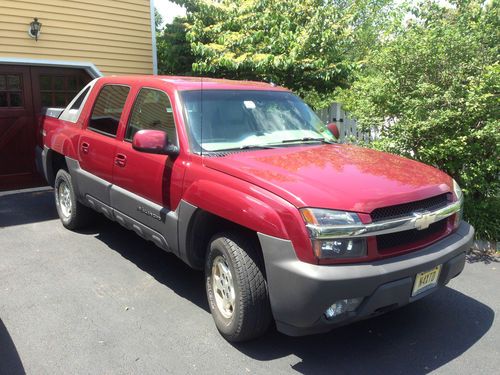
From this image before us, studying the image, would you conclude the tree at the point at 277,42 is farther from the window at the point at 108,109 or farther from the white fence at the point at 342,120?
the window at the point at 108,109

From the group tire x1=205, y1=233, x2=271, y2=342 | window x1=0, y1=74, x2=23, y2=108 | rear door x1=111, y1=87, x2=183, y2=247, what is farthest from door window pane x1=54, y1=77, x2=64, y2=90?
tire x1=205, y1=233, x2=271, y2=342

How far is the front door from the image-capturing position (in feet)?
25.0

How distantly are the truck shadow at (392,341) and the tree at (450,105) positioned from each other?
5.69 ft

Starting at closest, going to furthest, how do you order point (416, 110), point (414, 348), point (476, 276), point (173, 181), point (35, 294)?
point (414, 348)
point (173, 181)
point (35, 294)
point (476, 276)
point (416, 110)

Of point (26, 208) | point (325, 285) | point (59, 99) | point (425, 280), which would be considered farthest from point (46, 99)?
point (425, 280)

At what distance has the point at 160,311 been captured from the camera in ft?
12.2

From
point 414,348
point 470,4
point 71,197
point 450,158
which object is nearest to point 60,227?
point 71,197

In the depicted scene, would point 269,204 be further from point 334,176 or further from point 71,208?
point 71,208

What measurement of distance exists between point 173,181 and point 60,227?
3.08 m

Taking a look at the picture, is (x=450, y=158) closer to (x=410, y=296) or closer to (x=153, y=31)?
(x=410, y=296)

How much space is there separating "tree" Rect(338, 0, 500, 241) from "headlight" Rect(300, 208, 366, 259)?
9.98 feet

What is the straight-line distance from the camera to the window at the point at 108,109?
450cm

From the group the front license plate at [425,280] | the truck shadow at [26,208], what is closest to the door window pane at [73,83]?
the truck shadow at [26,208]

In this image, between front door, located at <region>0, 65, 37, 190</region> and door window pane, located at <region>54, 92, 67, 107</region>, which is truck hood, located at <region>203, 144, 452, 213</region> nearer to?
front door, located at <region>0, 65, 37, 190</region>
